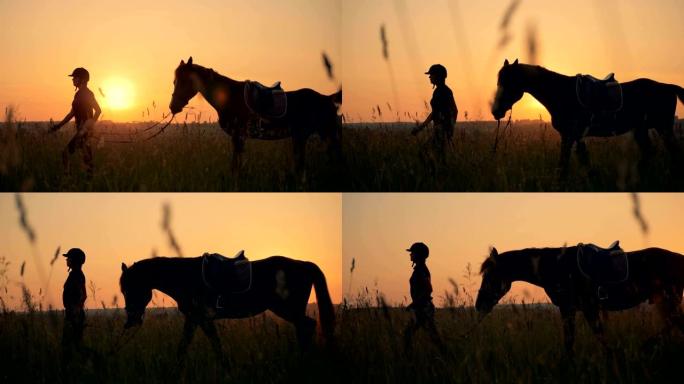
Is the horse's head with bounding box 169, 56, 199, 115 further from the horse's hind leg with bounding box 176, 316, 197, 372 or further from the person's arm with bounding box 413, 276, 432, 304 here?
the person's arm with bounding box 413, 276, 432, 304

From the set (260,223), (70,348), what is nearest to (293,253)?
(260,223)

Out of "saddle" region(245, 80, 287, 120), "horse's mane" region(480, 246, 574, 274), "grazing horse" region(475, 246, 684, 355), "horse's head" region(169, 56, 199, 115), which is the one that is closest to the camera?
"grazing horse" region(475, 246, 684, 355)

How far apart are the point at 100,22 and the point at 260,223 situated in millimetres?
1161

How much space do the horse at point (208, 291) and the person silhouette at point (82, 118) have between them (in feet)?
1.76

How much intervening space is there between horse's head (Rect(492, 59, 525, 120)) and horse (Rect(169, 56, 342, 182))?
0.76 metres

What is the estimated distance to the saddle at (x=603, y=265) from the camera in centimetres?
515

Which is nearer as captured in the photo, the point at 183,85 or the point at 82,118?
the point at 82,118

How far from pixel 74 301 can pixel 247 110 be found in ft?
3.87

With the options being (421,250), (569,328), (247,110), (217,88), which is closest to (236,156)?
(247,110)

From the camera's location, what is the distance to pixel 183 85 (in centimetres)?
536

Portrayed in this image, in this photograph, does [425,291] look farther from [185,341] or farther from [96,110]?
[96,110]

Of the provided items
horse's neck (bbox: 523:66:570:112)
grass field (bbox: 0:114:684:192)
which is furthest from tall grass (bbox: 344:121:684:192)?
horse's neck (bbox: 523:66:570:112)

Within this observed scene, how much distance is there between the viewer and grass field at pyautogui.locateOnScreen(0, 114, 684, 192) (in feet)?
17.3

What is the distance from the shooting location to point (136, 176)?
5.36 metres
